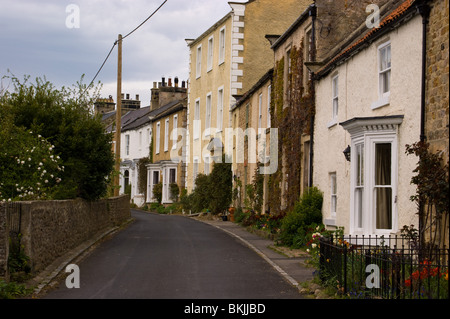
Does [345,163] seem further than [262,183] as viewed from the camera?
No

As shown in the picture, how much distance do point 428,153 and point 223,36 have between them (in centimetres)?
2612

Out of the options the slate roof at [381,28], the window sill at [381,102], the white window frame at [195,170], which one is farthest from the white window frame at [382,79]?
the white window frame at [195,170]

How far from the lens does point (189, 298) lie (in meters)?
10.1

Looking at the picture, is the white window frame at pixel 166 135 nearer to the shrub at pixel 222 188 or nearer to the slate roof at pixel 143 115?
the slate roof at pixel 143 115

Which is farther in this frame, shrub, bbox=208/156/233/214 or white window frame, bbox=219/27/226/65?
white window frame, bbox=219/27/226/65

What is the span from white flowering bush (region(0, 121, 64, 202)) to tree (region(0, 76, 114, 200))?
69 cm

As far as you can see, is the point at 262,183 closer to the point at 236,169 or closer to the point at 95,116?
the point at 236,169

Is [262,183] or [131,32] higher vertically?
[131,32]

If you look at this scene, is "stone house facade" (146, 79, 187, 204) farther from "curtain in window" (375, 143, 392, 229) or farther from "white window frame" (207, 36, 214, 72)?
"curtain in window" (375, 143, 392, 229)

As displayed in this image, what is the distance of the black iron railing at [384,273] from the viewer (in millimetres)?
8609

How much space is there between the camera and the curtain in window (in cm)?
1366

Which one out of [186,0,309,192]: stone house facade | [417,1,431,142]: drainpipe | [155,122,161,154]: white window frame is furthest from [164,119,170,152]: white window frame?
[417,1,431,142]: drainpipe

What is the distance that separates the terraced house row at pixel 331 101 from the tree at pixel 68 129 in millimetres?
6646
